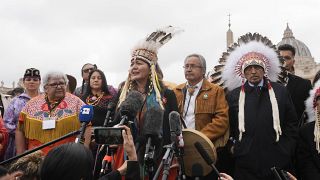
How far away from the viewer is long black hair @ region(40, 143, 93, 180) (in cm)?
235

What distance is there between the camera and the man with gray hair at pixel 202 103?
5.19 m

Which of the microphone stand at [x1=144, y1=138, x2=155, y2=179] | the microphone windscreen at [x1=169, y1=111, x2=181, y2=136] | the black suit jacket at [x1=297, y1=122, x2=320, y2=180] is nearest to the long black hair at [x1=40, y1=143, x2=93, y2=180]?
the microphone stand at [x1=144, y1=138, x2=155, y2=179]

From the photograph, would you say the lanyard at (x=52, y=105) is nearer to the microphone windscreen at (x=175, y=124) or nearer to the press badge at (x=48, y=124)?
the press badge at (x=48, y=124)

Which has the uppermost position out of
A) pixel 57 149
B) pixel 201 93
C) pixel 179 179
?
pixel 201 93

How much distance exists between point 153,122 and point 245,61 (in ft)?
6.65

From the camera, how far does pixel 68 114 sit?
16.7 ft

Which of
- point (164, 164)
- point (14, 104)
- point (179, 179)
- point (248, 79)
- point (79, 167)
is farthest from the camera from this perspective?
point (14, 104)

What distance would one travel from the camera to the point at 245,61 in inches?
207

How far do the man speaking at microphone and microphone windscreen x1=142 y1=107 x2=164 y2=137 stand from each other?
1.53 m

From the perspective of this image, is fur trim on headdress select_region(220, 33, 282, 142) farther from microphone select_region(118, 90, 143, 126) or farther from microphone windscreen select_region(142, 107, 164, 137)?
microphone select_region(118, 90, 143, 126)

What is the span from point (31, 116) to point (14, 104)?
93cm

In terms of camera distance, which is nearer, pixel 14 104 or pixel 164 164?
pixel 164 164

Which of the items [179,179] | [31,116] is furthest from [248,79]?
[31,116]

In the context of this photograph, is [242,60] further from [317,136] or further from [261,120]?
[317,136]
